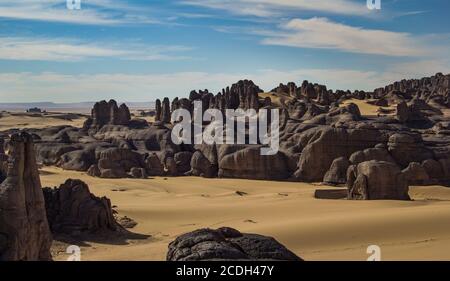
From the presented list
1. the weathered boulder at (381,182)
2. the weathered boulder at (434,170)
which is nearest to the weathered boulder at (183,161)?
the weathered boulder at (434,170)

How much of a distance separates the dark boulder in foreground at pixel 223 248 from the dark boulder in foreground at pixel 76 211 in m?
11.9

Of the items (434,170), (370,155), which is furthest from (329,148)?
(434,170)

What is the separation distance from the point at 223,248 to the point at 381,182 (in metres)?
21.5

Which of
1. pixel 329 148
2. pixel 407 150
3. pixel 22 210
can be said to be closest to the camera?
pixel 22 210

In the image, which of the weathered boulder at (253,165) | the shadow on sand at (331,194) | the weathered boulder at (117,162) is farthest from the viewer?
the weathered boulder at (117,162)

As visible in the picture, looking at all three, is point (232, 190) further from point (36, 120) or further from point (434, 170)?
point (36, 120)

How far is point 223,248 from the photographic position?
10.1 meters

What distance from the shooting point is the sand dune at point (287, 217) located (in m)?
19.9

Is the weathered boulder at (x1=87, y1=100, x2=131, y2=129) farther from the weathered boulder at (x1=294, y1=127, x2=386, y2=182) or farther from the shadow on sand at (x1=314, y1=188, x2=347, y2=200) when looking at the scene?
the shadow on sand at (x1=314, y1=188, x2=347, y2=200)

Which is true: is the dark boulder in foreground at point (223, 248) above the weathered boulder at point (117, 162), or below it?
above

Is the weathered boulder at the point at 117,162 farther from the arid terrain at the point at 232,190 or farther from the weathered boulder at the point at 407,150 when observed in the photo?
the weathered boulder at the point at 407,150

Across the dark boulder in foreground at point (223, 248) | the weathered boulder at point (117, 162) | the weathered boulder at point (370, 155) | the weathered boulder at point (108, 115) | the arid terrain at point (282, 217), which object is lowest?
the arid terrain at point (282, 217)

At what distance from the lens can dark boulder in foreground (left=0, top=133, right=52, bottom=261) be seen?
1433 centimetres

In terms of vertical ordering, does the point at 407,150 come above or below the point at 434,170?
above
